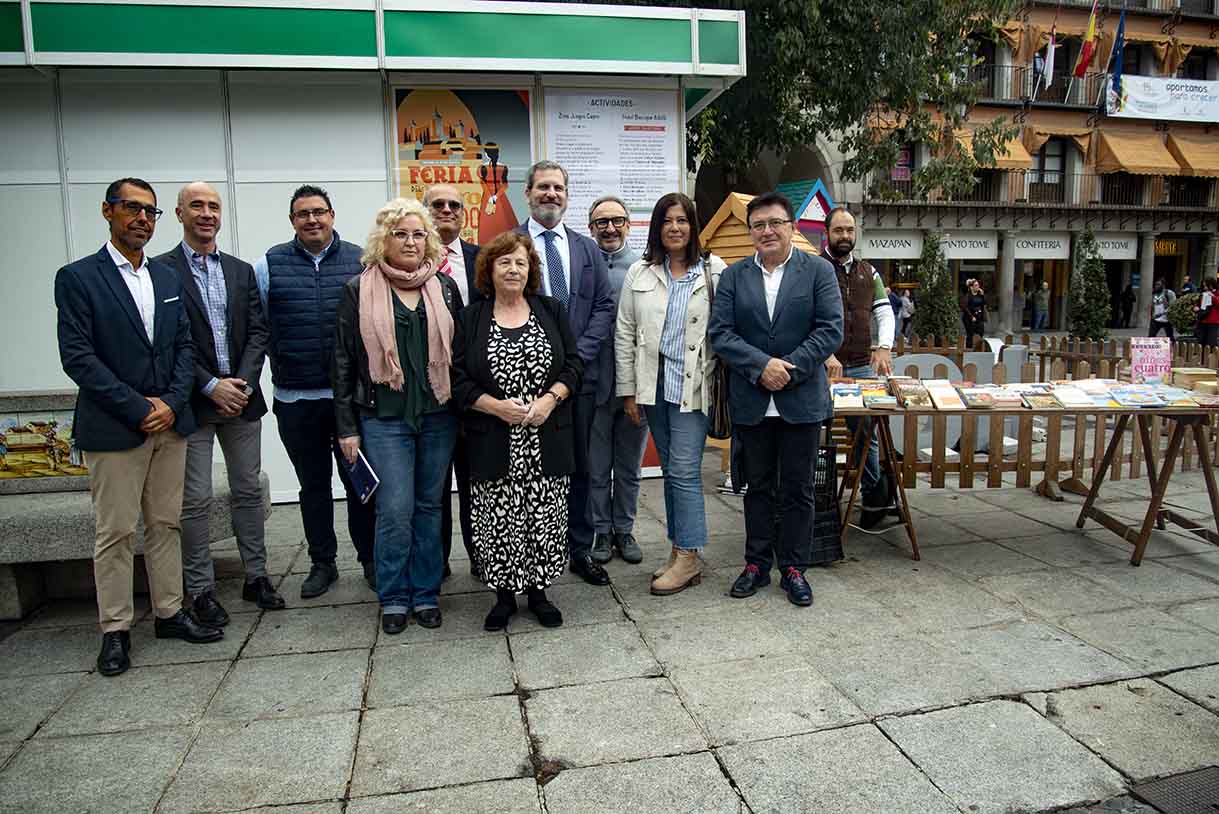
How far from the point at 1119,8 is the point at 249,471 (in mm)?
36009

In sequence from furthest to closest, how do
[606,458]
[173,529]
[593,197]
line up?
[593,197] < [606,458] < [173,529]

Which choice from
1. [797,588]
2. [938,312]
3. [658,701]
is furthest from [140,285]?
[938,312]

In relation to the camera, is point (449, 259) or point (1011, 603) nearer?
point (1011, 603)

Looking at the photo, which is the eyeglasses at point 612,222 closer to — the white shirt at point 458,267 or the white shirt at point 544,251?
the white shirt at point 544,251

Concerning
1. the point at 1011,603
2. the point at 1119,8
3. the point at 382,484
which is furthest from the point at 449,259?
the point at 1119,8

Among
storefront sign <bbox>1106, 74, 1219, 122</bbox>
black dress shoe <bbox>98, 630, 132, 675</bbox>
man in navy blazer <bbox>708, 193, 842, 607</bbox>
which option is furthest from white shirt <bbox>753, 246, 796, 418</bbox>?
storefront sign <bbox>1106, 74, 1219, 122</bbox>

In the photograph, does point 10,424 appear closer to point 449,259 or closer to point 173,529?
point 173,529

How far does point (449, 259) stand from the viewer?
449 centimetres

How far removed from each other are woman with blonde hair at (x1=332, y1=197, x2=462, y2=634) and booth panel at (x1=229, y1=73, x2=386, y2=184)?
2764mm

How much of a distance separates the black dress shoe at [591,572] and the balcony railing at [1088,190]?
25987 mm

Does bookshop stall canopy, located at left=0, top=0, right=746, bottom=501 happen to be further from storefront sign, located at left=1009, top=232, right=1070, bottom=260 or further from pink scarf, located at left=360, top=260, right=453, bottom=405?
storefront sign, located at left=1009, top=232, right=1070, bottom=260

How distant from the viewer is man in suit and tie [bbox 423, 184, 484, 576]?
439 cm

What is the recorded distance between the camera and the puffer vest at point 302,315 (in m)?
4.23

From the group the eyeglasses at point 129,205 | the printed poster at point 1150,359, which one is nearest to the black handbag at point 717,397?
the eyeglasses at point 129,205
